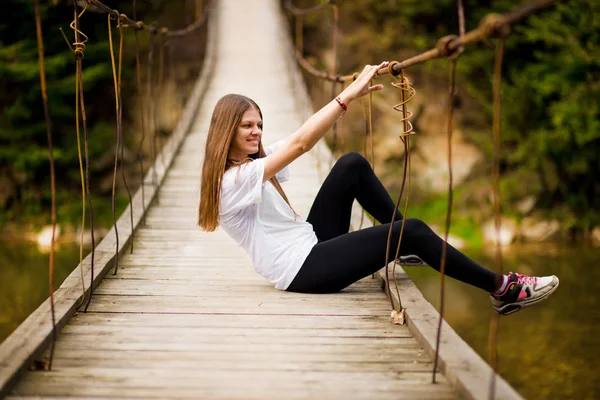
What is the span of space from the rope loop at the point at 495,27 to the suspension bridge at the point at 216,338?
177mm

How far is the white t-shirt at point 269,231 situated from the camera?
2059 mm

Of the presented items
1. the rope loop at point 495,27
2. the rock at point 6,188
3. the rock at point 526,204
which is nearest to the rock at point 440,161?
the rock at point 526,204

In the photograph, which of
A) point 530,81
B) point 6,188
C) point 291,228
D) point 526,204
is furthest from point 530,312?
point 6,188

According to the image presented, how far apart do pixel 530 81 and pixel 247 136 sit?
21.5ft

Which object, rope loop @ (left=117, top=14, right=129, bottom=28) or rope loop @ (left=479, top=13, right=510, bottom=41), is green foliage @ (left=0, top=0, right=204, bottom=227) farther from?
rope loop @ (left=479, top=13, right=510, bottom=41)

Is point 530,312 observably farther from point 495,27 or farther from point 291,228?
point 495,27

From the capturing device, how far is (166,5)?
33.4 feet

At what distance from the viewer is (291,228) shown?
85.0 inches

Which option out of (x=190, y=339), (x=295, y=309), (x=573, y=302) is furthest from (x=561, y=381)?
(x=190, y=339)

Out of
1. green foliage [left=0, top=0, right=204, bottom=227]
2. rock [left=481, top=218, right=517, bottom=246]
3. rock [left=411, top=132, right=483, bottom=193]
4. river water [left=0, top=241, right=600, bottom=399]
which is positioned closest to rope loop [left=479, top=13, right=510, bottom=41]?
river water [left=0, top=241, right=600, bottom=399]

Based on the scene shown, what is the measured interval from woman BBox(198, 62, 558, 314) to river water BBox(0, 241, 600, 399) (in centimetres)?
283

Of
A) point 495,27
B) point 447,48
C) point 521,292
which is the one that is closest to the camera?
point 495,27

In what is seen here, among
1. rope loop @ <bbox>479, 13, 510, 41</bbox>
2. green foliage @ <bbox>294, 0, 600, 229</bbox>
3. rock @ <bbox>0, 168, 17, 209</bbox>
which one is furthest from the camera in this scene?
rock @ <bbox>0, 168, 17, 209</bbox>

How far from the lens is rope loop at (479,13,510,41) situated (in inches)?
46.9
